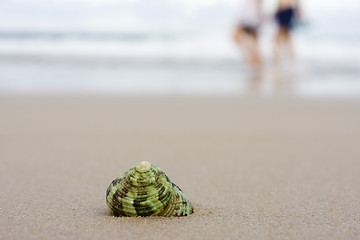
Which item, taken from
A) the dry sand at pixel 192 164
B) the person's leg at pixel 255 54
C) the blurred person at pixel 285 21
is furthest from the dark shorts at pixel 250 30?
the dry sand at pixel 192 164

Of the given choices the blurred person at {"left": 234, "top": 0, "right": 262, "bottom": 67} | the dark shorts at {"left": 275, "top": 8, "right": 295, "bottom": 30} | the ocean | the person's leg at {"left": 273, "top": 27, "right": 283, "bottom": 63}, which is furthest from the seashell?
the person's leg at {"left": 273, "top": 27, "right": 283, "bottom": 63}

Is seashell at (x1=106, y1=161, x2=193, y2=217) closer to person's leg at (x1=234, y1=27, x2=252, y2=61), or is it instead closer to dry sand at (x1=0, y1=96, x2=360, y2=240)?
dry sand at (x1=0, y1=96, x2=360, y2=240)

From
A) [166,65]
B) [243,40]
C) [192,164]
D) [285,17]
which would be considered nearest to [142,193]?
[192,164]

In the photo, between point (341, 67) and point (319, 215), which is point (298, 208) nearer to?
point (319, 215)

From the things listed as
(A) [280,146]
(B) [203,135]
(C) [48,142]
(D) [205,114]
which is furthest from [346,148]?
(C) [48,142]

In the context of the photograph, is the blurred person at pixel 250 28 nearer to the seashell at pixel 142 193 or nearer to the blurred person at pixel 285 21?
the blurred person at pixel 285 21
